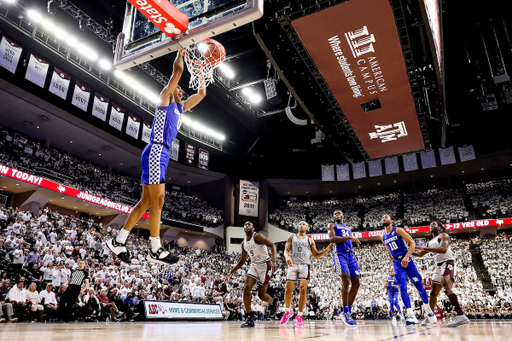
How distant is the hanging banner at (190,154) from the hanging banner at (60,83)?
11101 millimetres

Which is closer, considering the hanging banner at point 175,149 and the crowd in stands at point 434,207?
the hanging banner at point 175,149

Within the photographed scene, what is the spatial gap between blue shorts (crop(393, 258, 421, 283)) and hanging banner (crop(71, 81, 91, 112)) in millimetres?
20138

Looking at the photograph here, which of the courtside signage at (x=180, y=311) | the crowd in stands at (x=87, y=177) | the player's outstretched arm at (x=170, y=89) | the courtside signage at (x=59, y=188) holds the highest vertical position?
the crowd in stands at (x=87, y=177)

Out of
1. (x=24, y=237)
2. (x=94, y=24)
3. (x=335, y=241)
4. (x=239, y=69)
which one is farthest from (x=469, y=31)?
(x=24, y=237)

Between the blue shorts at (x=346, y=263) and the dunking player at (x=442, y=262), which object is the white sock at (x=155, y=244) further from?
the dunking player at (x=442, y=262)

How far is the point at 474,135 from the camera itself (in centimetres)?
2806

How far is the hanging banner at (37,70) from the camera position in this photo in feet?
60.3

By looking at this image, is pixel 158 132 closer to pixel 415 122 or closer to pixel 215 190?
pixel 415 122

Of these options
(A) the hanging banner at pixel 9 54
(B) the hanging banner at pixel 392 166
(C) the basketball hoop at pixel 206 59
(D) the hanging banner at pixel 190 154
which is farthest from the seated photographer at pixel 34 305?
(B) the hanging banner at pixel 392 166

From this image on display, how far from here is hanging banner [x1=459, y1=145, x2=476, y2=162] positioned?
26.8 meters

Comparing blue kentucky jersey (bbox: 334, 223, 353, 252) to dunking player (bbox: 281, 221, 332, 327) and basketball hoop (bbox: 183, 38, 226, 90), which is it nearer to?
dunking player (bbox: 281, 221, 332, 327)

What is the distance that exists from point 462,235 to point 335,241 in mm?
29494

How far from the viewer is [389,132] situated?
13.0 m

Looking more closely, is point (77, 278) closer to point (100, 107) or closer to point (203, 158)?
point (100, 107)
